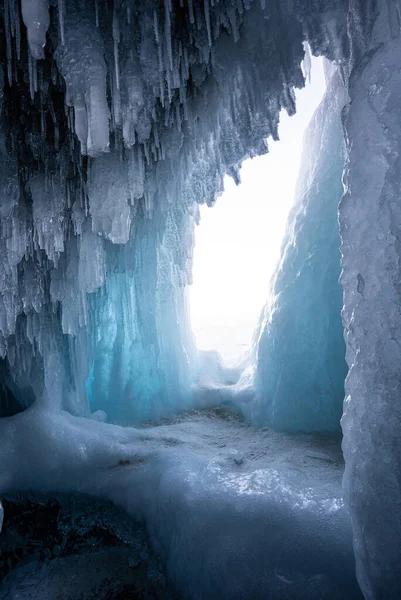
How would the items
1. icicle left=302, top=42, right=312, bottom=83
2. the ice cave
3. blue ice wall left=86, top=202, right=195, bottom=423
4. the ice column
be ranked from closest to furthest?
1. the ice column
2. the ice cave
3. icicle left=302, top=42, right=312, bottom=83
4. blue ice wall left=86, top=202, right=195, bottom=423

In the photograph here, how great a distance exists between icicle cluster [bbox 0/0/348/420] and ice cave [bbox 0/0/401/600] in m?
0.03

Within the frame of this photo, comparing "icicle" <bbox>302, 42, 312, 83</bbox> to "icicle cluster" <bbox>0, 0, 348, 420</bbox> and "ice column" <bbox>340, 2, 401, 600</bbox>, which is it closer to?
"icicle cluster" <bbox>0, 0, 348, 420</bbox>

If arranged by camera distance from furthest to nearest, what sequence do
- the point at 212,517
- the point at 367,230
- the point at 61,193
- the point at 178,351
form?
1. the point at 178,351
2. the point at 61,193
3. the point at 212,517
4. the point at 367,230

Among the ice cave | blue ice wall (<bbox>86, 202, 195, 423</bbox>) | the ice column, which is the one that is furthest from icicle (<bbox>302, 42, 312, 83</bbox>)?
blue ice wall (<bbox>86, 202, 195, 423</bbox>)

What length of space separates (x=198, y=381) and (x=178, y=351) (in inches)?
52.1

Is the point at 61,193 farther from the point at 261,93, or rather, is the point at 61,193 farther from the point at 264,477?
the point at 264,477

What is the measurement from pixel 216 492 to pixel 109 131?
14.8ft

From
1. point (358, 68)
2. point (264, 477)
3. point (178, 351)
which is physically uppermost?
point (358, 68)

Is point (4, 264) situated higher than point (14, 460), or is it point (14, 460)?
point (4, 264)

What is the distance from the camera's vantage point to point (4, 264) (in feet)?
15.9

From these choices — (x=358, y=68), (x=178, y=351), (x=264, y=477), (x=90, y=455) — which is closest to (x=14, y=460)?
(x=90, y=455)

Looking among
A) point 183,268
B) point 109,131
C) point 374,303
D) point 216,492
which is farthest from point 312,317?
point 109,131

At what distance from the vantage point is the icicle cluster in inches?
114

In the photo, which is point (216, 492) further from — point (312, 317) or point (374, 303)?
point (312, 317)
